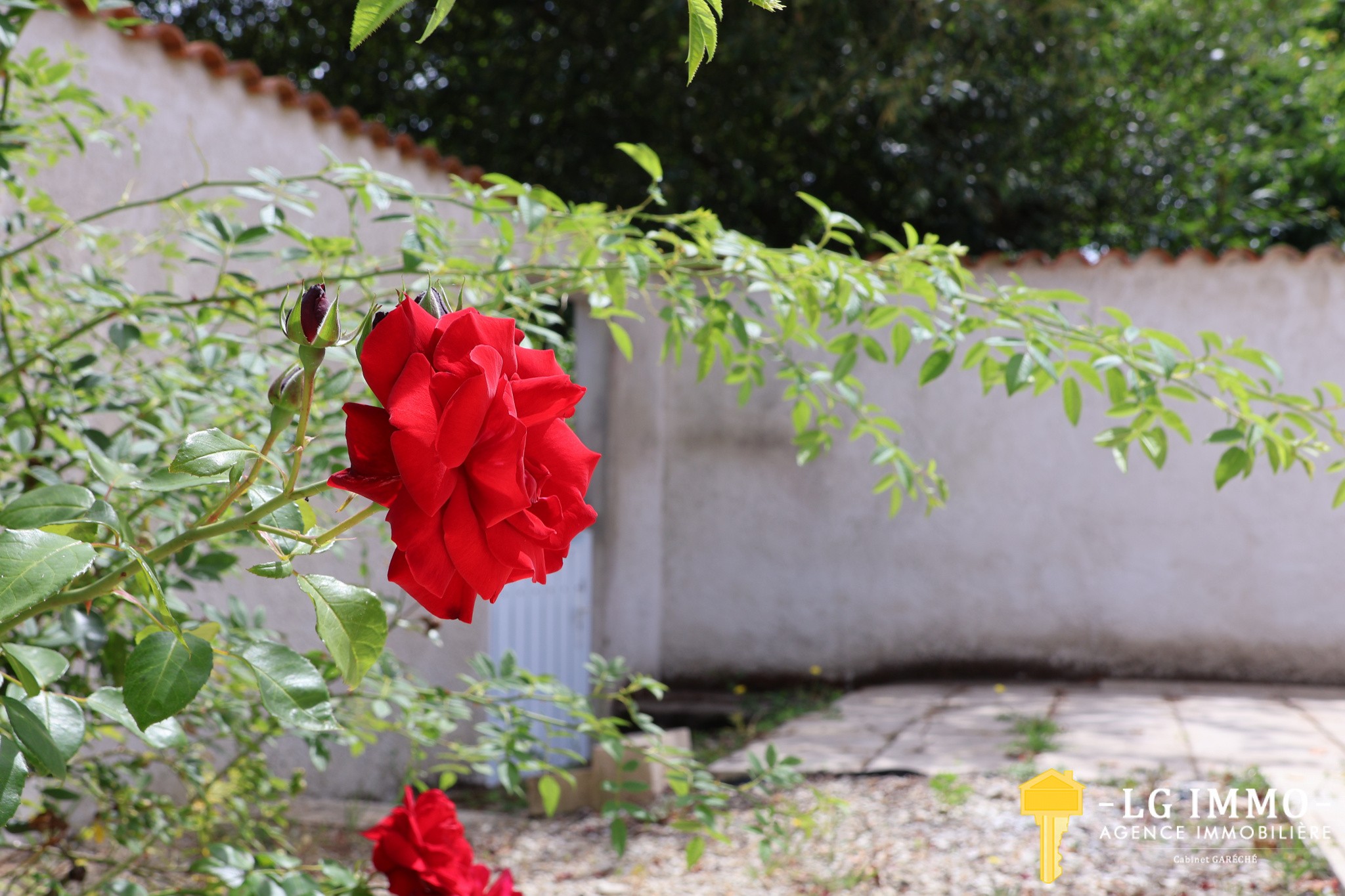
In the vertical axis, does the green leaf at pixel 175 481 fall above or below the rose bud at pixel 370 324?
below

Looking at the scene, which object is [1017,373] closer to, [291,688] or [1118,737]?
[291,688]

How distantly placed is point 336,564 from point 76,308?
54.5 inches

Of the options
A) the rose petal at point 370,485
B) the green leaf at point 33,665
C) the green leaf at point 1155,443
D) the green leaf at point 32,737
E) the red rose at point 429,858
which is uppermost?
the green leaf at point 1155,443

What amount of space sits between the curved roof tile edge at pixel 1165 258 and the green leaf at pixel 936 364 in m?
4.09

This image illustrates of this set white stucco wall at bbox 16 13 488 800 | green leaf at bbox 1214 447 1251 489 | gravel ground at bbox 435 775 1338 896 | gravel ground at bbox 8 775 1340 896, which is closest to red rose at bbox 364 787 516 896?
green leaf at bbox 1214 447 1251 489

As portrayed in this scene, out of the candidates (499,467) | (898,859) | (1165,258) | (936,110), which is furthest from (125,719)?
(936,110)

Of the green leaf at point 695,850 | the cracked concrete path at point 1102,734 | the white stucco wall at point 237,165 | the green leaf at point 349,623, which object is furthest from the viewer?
the cracked concrete path at point 1102,734

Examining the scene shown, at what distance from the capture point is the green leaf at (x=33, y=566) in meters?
0.48

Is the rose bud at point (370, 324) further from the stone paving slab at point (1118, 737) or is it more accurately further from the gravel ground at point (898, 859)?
the stone paving slab at point (1118, 737)

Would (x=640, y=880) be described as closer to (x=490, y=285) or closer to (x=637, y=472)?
(x=490, y=285)

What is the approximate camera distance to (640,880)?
9.53 ft

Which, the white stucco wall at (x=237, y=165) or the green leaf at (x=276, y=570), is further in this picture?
the white stucco wall at (x=237, y=165)

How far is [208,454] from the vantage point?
53 cm

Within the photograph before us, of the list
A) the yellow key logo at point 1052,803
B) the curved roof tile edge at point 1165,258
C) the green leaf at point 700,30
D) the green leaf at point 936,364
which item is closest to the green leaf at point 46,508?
the green leaf at point 700,30
